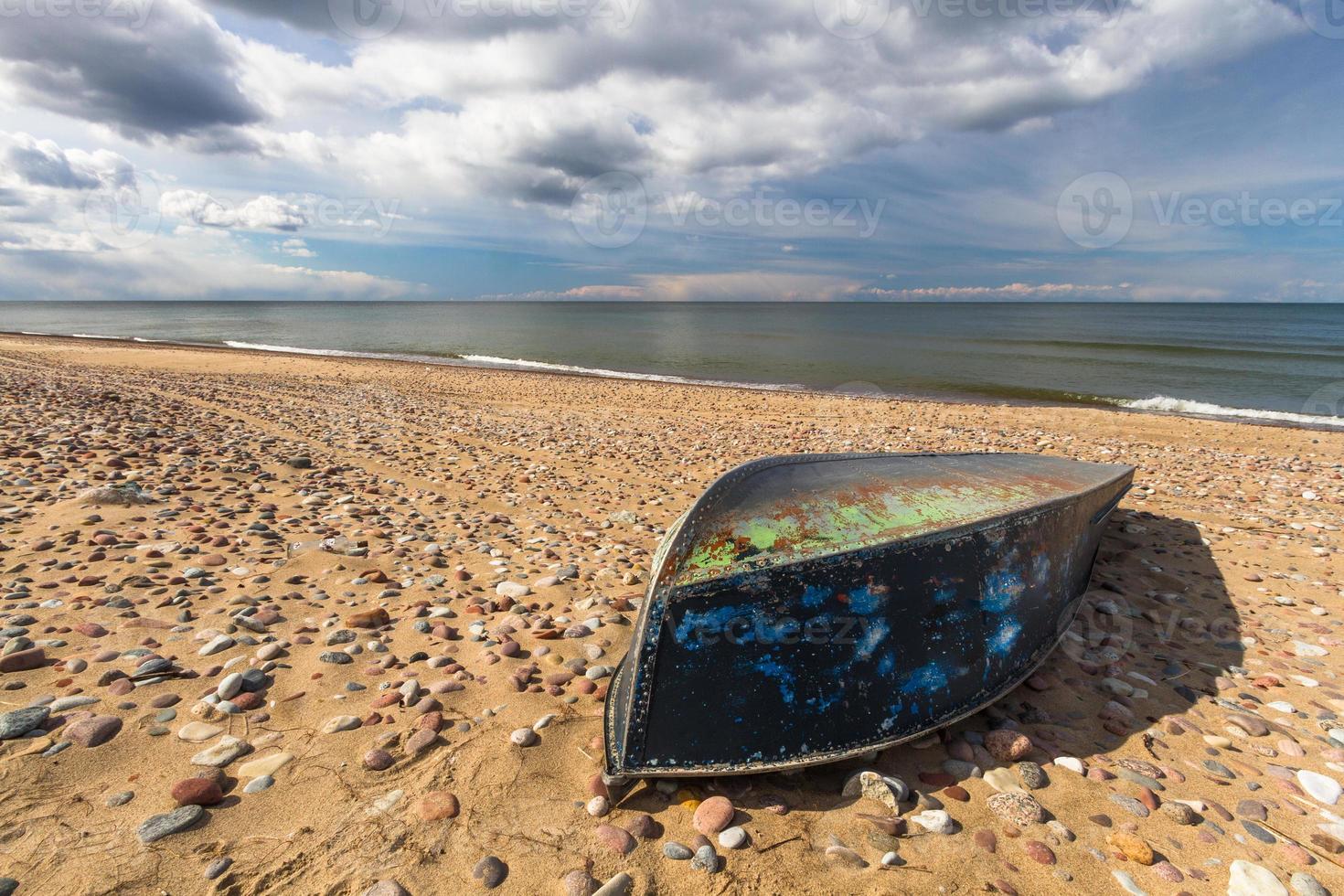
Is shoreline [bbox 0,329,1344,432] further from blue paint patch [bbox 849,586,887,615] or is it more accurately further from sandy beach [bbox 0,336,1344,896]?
blue paint patch [bbox 849,586,887,615]

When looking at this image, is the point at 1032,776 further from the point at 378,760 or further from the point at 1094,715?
the point at 378,760

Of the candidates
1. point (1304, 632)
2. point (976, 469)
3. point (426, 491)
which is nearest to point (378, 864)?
point (976, 469)

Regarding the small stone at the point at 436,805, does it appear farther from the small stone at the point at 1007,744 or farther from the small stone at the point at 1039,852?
the small stone at the point at 1007,744

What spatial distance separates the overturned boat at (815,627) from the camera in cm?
257

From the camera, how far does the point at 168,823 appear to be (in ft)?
7.23

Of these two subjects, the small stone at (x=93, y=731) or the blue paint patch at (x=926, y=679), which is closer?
the small stone at (x=93, y=731)

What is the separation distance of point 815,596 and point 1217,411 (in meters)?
23.3

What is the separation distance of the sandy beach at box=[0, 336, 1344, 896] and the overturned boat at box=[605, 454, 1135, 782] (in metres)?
0.23

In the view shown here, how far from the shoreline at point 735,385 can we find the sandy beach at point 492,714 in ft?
45.0

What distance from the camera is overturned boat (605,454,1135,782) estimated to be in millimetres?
2568

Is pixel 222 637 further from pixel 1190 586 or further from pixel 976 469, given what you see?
pixel 1190 586

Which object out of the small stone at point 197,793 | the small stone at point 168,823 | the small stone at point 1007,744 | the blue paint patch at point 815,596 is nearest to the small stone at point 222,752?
the small stone at point 197,793

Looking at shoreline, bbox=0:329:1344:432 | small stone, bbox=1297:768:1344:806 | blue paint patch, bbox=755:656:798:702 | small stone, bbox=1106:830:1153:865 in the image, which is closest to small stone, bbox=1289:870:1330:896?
small stone, bbox=1106:830:1153:865

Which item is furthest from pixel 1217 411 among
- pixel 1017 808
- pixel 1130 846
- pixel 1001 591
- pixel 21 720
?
pixel 21 720
